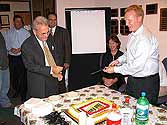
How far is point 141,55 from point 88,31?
1.87 meters

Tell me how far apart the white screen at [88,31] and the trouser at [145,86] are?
5.55ft

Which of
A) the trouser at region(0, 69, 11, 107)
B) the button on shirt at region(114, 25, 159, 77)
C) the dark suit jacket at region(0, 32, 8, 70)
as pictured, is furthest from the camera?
the trouser at region(0, 69, 11, 107)

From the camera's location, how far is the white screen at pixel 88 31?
11.9ft

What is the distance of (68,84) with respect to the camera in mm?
3775

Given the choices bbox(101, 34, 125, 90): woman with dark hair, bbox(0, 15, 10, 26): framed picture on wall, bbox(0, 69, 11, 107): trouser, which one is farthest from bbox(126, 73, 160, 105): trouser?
bbox(0, 15, 10, 26): framed picture on wall

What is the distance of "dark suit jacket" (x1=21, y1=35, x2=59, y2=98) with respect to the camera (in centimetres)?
221

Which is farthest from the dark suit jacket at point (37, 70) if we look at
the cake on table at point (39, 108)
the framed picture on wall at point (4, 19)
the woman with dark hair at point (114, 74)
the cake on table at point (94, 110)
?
the framed picture on wall at point (4, 19)

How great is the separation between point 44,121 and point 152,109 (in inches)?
30.0

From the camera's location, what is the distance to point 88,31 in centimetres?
366

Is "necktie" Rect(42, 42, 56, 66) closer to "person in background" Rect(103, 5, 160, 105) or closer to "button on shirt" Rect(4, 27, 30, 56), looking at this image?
"person in background" Rect(103, 5, 160, 105)

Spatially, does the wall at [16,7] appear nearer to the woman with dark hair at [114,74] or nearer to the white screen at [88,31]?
the white screen at [88,31]

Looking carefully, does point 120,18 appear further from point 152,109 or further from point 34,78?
point 152,109

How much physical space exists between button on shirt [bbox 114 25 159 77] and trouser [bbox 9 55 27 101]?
2042 millimetres

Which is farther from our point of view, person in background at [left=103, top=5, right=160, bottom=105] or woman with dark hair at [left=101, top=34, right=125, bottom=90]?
woman with dark hair at [left=101, top=34, right=125, bottom=90]
